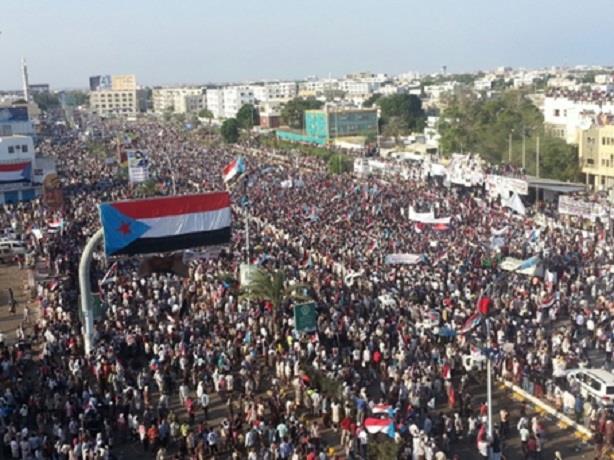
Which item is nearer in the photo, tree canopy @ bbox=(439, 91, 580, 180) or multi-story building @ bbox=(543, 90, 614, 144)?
tree canopy @ bbox=(439, 91, 580, 180)

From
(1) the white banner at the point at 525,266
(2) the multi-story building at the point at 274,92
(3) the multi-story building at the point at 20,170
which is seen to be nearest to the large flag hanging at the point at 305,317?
(1) the white banner at the point at 525,266

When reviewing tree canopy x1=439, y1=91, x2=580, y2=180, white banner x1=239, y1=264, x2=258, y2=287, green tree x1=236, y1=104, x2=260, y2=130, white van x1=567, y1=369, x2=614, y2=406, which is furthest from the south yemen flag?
green tree x1=236, y1=104, x2=260, y2=130

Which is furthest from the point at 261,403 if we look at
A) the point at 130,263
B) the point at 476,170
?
the point at 476,170

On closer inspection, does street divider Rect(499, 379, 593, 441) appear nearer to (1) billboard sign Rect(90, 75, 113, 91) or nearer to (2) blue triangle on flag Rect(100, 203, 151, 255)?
(2) blue triangle on flag Rect(100, 203, 151, 255)

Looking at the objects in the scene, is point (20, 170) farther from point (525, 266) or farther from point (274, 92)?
point (274, 92)

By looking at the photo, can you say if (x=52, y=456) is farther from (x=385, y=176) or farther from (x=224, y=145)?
(x=224, y=145)

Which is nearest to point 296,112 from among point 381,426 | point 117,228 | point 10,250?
point 10,250
